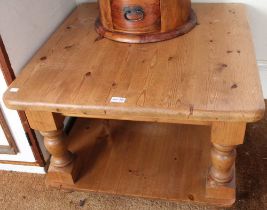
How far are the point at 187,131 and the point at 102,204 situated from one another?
38cm

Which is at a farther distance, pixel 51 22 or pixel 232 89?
pixel 51 22

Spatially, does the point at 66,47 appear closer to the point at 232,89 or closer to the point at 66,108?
the point at 66,108

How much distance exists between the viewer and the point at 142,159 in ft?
3.40

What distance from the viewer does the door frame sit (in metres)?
0.82

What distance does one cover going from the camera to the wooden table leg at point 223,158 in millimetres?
722

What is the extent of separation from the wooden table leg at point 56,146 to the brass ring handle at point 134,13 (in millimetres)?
330

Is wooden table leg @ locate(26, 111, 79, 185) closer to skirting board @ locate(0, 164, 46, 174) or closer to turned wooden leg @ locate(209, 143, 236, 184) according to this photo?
skirting board @ locate(0, 164, 46, 174)

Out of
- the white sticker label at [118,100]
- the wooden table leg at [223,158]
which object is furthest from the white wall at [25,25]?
the wooden table leg at [223,158]

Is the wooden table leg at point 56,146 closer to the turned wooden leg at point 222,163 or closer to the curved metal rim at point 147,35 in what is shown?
the curved metal rim at point 147,35

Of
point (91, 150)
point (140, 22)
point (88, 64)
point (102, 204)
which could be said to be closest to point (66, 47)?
point (88, 64)

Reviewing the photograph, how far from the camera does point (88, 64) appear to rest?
0.86 metres

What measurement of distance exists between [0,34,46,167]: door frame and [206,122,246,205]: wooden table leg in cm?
52

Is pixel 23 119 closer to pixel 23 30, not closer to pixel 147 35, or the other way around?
pixel 23 30

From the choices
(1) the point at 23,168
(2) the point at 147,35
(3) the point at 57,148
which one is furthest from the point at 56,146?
(2) the point at 147,35
